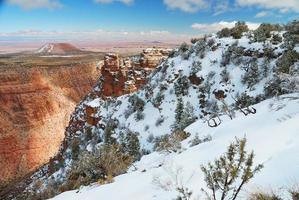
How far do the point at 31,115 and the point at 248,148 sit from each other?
158ft

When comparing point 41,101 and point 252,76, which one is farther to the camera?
point 41,101

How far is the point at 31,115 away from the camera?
170 ft

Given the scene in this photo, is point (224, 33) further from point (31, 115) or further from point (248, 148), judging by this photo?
point (31, 115)

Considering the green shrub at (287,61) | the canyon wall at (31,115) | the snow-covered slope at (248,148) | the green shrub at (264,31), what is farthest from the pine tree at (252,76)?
the canyon wall at (31,115)

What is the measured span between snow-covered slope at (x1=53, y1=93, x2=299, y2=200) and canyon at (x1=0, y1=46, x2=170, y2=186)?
22.6 meters

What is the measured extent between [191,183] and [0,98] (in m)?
50.1

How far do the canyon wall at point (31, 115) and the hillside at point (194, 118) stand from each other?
17.7m

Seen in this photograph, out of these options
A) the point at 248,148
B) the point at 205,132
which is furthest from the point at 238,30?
the point at 248,148

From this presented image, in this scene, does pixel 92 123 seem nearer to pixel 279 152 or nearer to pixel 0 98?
pixel 279 152

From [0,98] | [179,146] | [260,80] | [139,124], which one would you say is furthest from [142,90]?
[0,98]

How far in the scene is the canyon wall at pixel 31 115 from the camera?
44.4 meters

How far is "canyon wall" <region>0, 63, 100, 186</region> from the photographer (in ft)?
146

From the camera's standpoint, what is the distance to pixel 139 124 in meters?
19.7

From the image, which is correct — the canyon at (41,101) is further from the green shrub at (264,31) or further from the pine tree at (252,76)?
the pine tree at (252,76)
